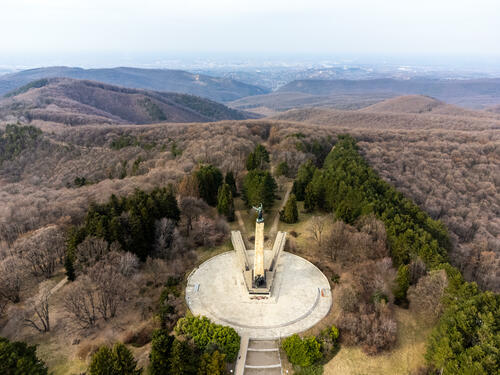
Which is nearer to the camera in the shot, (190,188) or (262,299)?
(262,299)

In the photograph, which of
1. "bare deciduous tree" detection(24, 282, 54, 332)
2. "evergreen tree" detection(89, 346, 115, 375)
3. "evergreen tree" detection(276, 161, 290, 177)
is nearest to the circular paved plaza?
"evergreen tree" detection(89, 346, 115, 375)

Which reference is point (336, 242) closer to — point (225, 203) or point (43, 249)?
point (225, 203)

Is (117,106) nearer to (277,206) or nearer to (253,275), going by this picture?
(277,206)

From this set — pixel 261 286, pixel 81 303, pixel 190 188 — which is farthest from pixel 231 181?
pixel 81 303

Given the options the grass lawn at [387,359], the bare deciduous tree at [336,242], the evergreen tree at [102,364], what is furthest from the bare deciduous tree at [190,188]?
the grass lawn at [387,359]

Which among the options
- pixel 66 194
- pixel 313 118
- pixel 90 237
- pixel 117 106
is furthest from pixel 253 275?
pixel 117 106

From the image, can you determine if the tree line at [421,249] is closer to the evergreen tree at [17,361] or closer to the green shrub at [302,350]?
the green shrub at [302,350]

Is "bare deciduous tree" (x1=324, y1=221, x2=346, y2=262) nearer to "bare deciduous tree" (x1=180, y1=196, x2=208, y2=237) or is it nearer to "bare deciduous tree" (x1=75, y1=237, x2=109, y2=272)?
"bare deciduous tree" (x1=180, y1=196, x2=208, y2=237)
